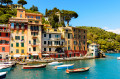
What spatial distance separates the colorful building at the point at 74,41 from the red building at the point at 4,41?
98.5 ft

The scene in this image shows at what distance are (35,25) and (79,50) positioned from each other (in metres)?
31.1

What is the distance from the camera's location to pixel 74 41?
83.8m

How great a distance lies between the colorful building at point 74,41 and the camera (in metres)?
80.9

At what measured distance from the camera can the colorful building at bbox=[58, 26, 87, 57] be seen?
80.9 m

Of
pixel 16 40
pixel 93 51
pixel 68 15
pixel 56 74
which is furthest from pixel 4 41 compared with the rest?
pixel 68 15

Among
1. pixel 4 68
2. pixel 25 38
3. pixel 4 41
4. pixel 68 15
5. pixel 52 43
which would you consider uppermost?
pixel 68 15

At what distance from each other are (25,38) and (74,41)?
29251 millimetres

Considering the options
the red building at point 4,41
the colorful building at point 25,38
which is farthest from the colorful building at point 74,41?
the red building at point 4,41

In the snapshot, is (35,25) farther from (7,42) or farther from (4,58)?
(4,58)

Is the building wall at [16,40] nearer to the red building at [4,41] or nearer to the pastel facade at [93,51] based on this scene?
the red building at [4,41]

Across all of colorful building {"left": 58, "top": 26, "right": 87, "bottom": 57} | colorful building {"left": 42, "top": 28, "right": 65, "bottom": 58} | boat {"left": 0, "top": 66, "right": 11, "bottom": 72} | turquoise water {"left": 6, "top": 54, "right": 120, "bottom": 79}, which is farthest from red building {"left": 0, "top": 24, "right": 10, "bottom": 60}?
colorful building {"left": 58, "top": 26, "right": 87, "bottom": 57}

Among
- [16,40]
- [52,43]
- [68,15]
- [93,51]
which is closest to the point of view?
[16,40]

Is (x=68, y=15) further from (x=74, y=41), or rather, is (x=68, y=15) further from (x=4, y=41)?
(x=4, y=41)

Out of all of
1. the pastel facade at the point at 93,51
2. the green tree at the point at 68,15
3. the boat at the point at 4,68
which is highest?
the green tree at the point at 68,15
